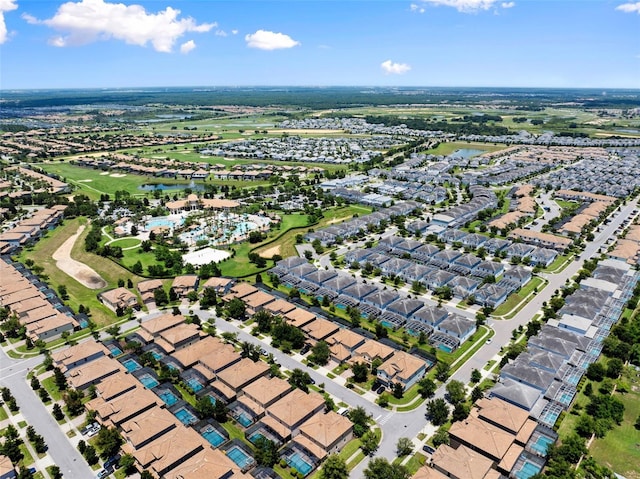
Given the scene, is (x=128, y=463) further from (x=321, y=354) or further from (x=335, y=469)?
(x=321, y=354)

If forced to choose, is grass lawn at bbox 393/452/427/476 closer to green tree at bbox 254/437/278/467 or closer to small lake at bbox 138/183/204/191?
green tree at bbox 254/437/278/467

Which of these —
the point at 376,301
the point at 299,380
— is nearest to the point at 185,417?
the point at 299,380

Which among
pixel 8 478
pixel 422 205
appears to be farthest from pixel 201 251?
pixel 422 205

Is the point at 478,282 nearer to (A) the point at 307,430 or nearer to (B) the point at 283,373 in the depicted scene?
(B) the point at 283,373

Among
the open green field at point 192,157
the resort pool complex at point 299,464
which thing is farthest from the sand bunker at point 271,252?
the open green field at point 192,157

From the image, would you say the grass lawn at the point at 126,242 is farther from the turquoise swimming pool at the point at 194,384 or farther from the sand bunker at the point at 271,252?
the turquoise swimming pool at the point at 194,384

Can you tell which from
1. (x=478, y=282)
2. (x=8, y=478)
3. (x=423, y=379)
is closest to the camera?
(x=8, y=478)

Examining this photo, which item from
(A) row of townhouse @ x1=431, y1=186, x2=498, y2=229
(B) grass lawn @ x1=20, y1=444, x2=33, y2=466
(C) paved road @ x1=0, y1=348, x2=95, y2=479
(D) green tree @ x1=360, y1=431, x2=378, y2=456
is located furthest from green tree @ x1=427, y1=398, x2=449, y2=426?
(A) row of townhouse @ x1=431, y1=186, x2=498, y2=229
